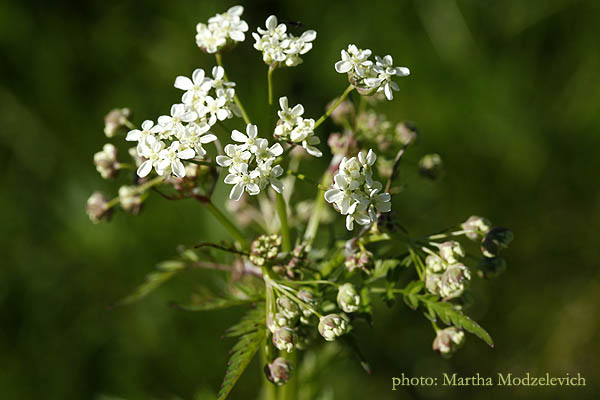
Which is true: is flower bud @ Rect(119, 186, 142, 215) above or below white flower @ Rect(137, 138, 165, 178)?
below

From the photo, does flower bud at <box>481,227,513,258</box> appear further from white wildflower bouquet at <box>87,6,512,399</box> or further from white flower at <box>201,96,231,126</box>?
white flower at <box>201,96,231,126</box>

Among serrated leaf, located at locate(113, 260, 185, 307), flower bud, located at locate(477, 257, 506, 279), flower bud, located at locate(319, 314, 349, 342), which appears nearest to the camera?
flower bud, located at locate(319, 314, 349, 342)

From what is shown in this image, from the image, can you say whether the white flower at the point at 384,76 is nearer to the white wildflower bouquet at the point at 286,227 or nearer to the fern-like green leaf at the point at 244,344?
the white wildflower bouquet at the point at 286,227

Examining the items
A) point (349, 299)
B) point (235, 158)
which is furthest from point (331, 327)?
point (235, 158)

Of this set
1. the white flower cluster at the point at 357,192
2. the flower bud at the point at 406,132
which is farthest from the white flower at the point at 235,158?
the flower bud at the point at 406,132

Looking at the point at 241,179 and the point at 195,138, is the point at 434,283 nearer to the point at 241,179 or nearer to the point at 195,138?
the point at 241,179

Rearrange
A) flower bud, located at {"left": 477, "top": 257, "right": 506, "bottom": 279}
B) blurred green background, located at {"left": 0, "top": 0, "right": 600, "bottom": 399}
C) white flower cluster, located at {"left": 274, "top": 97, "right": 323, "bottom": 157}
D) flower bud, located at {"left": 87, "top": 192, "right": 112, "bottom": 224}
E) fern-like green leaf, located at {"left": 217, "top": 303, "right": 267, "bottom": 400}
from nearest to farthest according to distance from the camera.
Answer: fern-like green leaf, located at {"left": 217, "top": 303, "right": 267, "bottom": 400} → white flower cluster, located at {"left": 274, "top": 97, "right": 323, "bottom": 157} → flower bud, located at {"left": 477, "top": 257, "right": 506, "bottom": 279} → flower bud, located at {"left": 87, "top": 192, "right": 112, "bottom": 224} → blurred green background, located at {"left": 0, "top": 0, "right": 600, "bottom": 399}

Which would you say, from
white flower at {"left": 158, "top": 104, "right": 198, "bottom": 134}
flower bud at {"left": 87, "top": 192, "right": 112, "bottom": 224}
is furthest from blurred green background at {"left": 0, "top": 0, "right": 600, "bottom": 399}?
white flower at {"left": 158, "top": 104, "right": 198, "bottom": 134}
